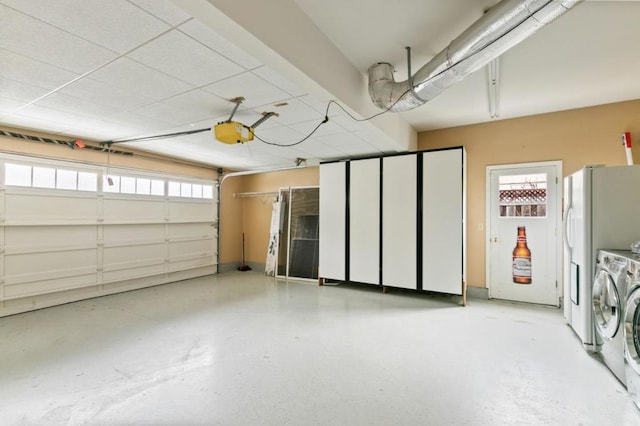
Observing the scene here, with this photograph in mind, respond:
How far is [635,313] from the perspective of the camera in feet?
6.74

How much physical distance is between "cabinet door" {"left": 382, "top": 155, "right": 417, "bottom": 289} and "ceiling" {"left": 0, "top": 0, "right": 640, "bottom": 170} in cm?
81

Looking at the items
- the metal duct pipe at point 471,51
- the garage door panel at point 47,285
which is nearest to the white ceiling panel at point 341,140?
the metal duct pipe at point 471,51

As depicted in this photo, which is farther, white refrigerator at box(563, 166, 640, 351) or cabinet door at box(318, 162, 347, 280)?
cabinet door at box(318, 162, 347, 280)

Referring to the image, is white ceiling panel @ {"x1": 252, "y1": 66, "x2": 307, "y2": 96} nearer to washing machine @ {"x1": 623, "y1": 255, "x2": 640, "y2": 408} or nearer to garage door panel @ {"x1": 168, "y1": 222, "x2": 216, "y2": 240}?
washing machine @ {"x1": 623, "y1": 255, "x2": 640, "y2": 408}

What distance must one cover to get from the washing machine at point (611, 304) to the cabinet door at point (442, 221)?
1691 mm

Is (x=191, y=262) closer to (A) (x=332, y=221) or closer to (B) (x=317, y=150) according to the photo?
(A) (x=332, y=221)

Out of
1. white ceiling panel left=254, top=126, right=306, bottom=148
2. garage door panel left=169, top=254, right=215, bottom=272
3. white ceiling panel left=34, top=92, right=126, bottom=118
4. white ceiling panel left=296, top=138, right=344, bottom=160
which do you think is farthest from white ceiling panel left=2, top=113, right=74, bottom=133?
white ceiling panel left=296, top=138, right=344, bottom=160

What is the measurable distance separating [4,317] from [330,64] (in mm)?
5164

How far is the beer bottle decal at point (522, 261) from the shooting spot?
4.40m

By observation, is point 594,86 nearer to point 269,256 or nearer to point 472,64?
point 472,64

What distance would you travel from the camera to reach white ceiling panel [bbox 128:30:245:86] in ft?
6.42

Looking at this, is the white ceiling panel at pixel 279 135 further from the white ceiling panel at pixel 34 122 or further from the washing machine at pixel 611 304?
the washing machine at pixel 611 304

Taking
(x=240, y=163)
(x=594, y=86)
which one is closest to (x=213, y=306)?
(x=240, y=163)

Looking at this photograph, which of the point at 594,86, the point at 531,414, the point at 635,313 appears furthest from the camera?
the point at 594,86
